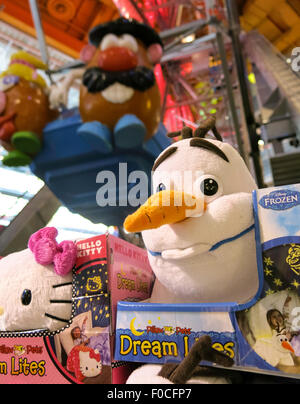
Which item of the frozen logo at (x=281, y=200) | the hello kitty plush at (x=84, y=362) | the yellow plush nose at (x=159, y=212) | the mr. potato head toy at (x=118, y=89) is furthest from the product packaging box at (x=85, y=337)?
the mr. potato head toy at (x=118, y=89)

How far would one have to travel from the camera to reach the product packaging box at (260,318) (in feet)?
1.06

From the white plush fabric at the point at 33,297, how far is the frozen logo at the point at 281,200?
11.4 inches

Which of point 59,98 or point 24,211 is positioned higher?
point 59,98

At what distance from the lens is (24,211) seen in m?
1.06

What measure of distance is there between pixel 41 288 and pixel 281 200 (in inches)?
13.8

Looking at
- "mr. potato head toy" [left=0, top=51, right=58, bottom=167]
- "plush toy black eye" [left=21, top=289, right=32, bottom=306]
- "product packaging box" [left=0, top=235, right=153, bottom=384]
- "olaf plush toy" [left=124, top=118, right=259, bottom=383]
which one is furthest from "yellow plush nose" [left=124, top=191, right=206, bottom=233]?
"mr. potato head toy" [left=0, top=51, right=58, bottom=167]

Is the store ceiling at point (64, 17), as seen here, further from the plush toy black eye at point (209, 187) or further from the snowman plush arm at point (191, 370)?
the snowman plush arm at point (191, 370)

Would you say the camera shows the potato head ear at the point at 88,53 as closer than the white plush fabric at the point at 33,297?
No

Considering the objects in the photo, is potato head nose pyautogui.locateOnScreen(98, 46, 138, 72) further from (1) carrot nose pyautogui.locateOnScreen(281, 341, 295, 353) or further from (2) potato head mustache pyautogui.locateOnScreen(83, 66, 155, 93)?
(1) carrot nose pyautogui.locateOnScreen(281, 341, 295, 353)

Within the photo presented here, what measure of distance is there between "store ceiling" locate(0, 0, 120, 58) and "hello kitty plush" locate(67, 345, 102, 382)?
264 centimetres
